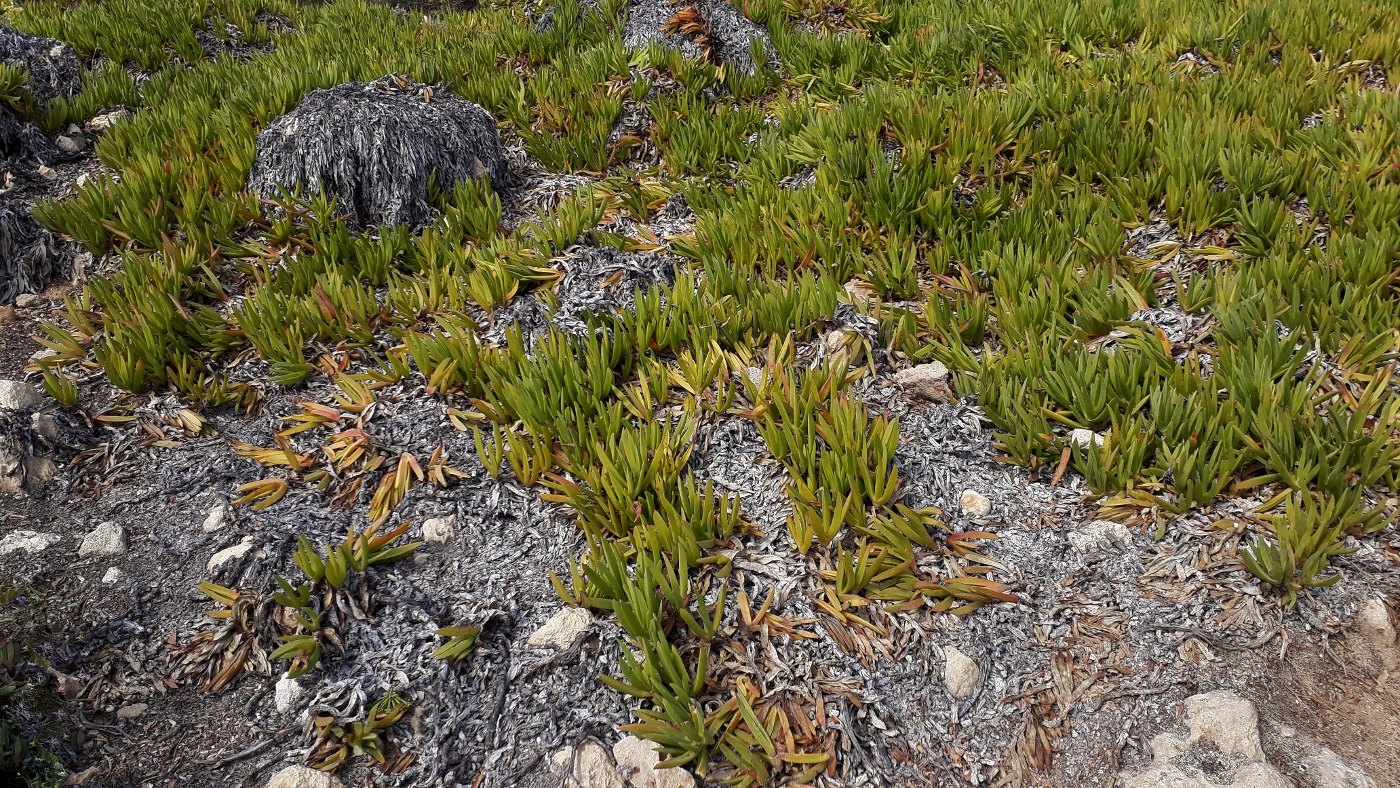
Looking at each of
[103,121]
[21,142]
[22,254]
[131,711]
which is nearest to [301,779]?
[131,711]

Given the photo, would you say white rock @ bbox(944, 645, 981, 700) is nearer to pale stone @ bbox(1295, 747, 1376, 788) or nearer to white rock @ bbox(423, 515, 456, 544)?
pale stone @ bbox(1295, 747, 1376, 788)

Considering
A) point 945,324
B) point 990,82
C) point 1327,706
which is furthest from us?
point 990,82

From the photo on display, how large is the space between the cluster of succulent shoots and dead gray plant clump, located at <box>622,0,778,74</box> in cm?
49

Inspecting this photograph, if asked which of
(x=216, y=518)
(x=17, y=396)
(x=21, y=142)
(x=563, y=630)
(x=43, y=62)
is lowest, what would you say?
(x=563, y=630)

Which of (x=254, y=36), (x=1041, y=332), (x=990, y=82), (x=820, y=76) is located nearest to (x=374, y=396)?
(x=1041, y=332)

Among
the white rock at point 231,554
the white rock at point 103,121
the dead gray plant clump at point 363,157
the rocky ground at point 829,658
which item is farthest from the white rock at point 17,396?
the white rock at point 103,121

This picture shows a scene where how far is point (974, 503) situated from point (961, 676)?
2.25ft

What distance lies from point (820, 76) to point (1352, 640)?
474 cm

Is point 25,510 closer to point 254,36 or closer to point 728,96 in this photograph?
point 728,96

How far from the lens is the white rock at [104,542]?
2.82m

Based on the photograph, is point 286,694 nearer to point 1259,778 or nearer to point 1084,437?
point 1259,778

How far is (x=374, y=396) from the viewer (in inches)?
134

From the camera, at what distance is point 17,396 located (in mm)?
3264

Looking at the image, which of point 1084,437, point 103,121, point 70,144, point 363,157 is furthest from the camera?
point 103,121
